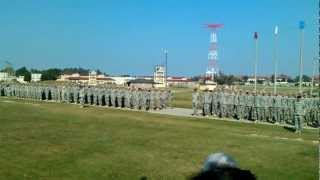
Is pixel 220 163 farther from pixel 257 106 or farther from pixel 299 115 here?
pixel 257 106

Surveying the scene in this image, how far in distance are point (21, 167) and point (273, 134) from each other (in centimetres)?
989

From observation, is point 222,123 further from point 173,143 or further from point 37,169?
point 37,169

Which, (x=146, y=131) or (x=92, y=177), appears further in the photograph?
(x=146, y=131)

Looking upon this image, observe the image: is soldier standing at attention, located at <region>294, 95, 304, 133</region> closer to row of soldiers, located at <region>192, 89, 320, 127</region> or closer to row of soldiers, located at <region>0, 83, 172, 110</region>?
row of soldiers, located at <region>192, 89, 320, 127</region>

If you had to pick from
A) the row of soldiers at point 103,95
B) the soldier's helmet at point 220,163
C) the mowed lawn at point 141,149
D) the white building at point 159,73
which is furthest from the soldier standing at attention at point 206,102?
the white building at point 159,73

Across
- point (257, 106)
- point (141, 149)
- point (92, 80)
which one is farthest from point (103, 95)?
point (92, 80)

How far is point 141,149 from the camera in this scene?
13.4 meters

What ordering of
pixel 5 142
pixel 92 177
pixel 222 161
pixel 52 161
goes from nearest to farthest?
pixel 222 161
pixel 92 177
pixel 52 161
pixel 5 142

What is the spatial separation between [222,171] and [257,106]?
69.9 ft

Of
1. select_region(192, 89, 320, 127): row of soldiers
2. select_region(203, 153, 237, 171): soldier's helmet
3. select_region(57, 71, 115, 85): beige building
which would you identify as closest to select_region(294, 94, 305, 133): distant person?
select_region(192, 89, 320, 127): row of soldiers

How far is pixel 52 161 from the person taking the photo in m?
11.4

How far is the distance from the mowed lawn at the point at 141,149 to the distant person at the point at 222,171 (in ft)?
23.9

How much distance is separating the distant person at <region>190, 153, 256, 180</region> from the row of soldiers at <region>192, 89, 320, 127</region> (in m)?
17.2

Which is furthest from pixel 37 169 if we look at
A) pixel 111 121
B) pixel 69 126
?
pixel 111 121
